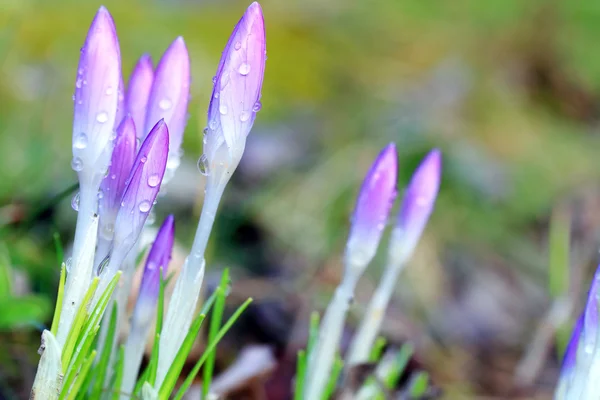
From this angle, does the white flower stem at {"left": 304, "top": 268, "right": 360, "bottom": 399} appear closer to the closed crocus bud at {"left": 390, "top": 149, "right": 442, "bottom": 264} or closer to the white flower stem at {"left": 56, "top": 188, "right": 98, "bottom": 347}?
the closed crocus bud at {"left": 390, "top": 149, "right": 442, "bottom": 264}

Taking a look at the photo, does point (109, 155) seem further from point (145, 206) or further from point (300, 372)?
point (300, 372)

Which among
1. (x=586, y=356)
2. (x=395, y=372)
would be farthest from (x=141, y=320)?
(x=586, y=356)

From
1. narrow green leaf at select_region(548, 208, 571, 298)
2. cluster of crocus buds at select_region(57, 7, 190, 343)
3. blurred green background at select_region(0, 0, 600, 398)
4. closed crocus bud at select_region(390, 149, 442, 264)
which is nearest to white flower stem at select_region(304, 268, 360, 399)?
closed crocus bud at select_region(390, 149, 442, 264)

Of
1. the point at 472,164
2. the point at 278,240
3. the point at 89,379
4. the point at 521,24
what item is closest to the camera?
the point at 89,379

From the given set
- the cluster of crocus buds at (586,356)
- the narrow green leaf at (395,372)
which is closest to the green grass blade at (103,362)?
the narrow green leaf at (395,372)

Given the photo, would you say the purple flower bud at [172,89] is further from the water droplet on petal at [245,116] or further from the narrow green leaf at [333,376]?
the narrow green leaf at [333,376]

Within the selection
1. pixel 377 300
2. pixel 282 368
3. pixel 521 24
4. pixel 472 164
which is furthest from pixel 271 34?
pixel 377 300

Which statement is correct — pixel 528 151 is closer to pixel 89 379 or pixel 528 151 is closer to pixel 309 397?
pixel 309 397

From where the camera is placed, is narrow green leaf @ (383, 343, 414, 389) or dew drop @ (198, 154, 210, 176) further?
narrow green leaf @ (383, 343, 414, 389)

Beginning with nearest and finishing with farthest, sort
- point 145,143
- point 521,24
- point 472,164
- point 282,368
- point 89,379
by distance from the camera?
point 145,143, point 89,379, point 282,368, point 472,164, point 521,24
